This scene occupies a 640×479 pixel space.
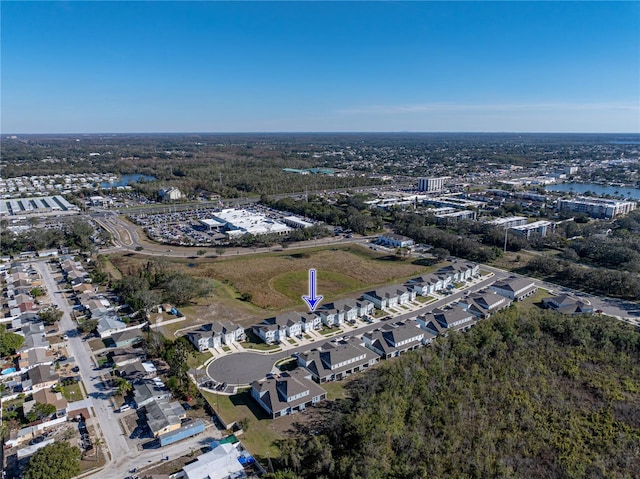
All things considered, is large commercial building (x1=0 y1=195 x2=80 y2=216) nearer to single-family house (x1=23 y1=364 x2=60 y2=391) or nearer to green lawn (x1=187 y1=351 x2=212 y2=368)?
single-family house (x1=23 y1=364 x2=60 y2=391)

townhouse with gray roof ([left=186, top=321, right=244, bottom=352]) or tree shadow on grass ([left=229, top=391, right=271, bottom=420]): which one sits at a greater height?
townhouse with gray roof ([left=186, top=321, right=244, bottom=352])

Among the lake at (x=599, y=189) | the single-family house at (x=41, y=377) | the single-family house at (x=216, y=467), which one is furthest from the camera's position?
the lake at (x=599, y=189)

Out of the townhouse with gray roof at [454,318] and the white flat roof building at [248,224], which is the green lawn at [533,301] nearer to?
the townhouse with gray roof at [454,318]

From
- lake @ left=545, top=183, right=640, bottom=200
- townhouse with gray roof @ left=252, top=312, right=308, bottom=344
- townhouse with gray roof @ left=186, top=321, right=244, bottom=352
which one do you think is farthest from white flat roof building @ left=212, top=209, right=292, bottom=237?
lake @ left=545, top=183, right=640, bottom=200

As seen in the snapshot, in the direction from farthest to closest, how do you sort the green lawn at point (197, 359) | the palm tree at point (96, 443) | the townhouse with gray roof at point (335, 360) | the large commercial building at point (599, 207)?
the large commercial building at point (599, 207), the green lawn at point (197, 359), the townhouse with gray roof at point (335, 360), the palm tree at point (96, 443)

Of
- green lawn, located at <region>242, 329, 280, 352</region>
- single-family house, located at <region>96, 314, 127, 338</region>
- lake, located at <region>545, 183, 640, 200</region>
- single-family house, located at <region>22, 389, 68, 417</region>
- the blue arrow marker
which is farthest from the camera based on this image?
lake, located at <region>545, 183, 640, 200</region>

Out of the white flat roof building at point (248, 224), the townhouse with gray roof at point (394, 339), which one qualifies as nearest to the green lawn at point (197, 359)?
the townhouse with gray roof at point (394, 339)
